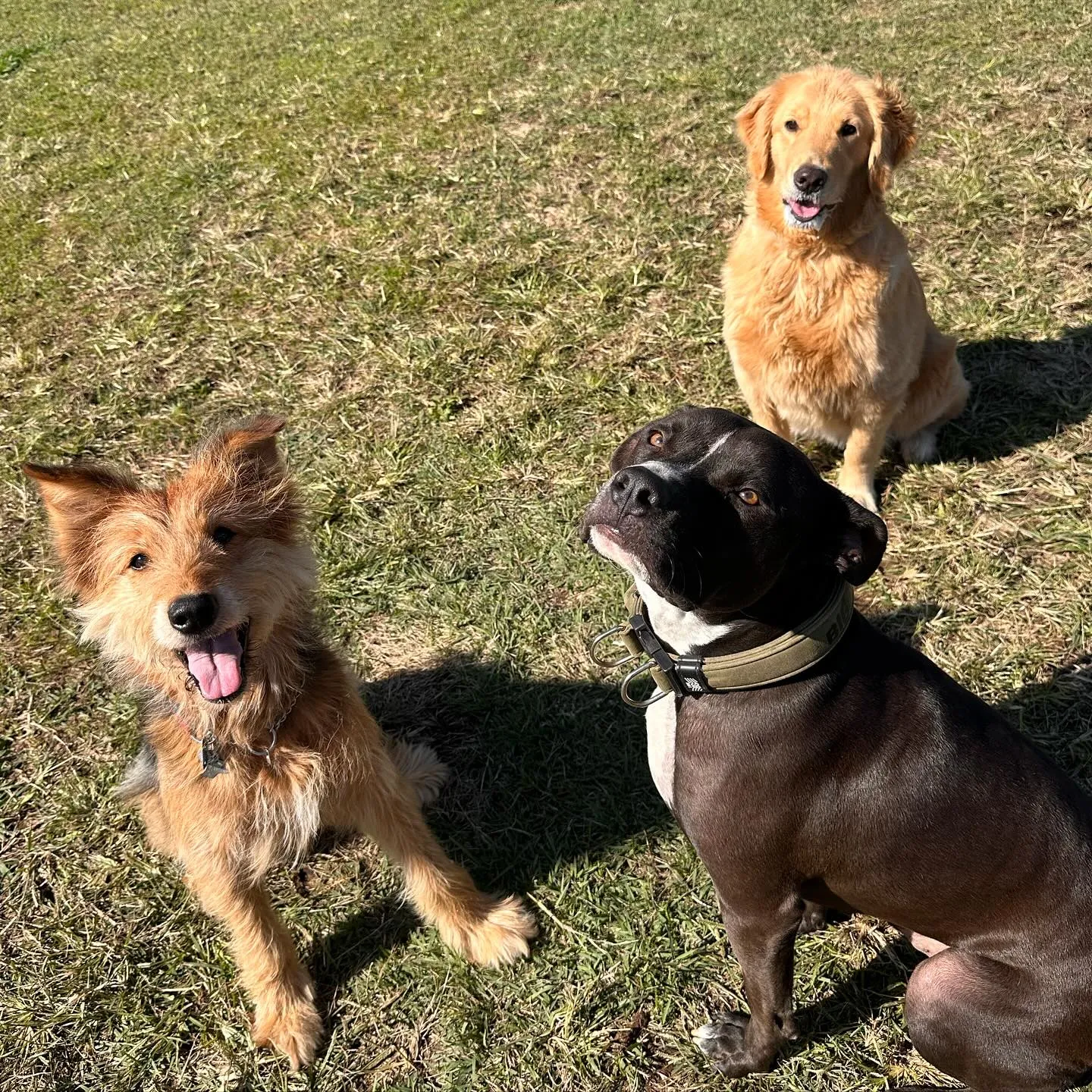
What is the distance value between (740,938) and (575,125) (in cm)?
680

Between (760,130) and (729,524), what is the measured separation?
2.62 meters

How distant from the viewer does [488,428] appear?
16.0ft

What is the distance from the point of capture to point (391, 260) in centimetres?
612

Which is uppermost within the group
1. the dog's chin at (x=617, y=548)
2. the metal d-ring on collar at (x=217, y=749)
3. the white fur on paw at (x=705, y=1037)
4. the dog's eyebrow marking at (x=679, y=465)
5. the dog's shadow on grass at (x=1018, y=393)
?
the dog's eyebrow marking at (x=679, y=465)

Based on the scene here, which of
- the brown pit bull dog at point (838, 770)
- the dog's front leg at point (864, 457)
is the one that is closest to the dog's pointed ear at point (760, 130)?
the dog's front leg at point (864, 457)

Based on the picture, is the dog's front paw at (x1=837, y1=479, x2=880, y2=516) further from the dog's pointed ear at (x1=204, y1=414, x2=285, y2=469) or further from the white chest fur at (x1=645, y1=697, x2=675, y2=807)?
the dog's pointed ear at (x1=204, y1=414, x2=285, y2=469)

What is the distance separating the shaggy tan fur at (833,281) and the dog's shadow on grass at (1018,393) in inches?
20.3

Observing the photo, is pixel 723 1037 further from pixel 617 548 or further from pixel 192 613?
pixel 192 613

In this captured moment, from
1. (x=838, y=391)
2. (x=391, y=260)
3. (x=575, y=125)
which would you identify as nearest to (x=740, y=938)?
(x=838, y=391)

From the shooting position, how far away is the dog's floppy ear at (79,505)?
7.60ft

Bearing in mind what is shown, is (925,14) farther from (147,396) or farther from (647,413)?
(147,396)

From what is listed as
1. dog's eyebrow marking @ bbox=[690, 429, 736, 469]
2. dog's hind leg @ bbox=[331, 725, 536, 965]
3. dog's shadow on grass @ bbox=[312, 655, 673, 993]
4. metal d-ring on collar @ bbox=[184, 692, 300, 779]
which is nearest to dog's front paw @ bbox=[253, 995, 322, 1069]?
dog's shadow on grass @ bbox=[312, 655, 673, 993]

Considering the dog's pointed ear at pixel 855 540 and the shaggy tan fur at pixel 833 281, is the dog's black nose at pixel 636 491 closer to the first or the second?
the dog's pointed ear at pixel 855 540

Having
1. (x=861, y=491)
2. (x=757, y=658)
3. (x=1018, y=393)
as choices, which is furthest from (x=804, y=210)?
(x=757, y=658)
